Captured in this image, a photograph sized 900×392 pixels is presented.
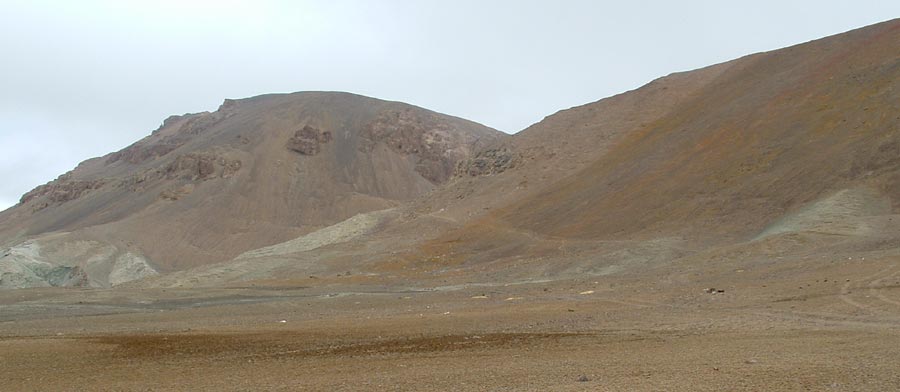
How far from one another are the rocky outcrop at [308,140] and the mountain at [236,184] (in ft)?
0.61

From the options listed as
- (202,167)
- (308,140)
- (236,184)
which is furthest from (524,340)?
(308,140)

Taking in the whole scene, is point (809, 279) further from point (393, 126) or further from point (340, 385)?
point (393, 126)

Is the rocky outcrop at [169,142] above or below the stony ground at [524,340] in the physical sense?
above

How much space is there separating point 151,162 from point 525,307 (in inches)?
4696

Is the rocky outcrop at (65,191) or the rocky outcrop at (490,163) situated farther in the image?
the rocky outcrop at (65,191)

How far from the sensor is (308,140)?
4838 inches

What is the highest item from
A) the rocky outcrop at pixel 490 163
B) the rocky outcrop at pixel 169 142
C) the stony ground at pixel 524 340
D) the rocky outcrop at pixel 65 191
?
the rocky outcrop at pixel 169 142

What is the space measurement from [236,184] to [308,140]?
17304mm

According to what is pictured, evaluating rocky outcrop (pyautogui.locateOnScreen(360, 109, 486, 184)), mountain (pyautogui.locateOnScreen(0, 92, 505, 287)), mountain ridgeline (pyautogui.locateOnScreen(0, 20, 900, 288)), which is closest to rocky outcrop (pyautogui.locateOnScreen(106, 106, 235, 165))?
mountain (pyautogui.locateOnScreen(0, 92, 505, 287))

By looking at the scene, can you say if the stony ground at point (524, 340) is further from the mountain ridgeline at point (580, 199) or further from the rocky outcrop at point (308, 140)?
the rocky outcrop at point (308, 140)

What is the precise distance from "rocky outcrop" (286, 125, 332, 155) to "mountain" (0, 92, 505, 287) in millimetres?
186

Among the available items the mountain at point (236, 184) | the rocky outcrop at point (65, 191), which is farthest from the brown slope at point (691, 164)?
the rocky outcrop at point (65, 191)

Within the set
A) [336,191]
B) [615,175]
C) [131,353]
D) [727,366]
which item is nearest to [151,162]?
[336,191]

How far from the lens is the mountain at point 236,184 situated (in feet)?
293
